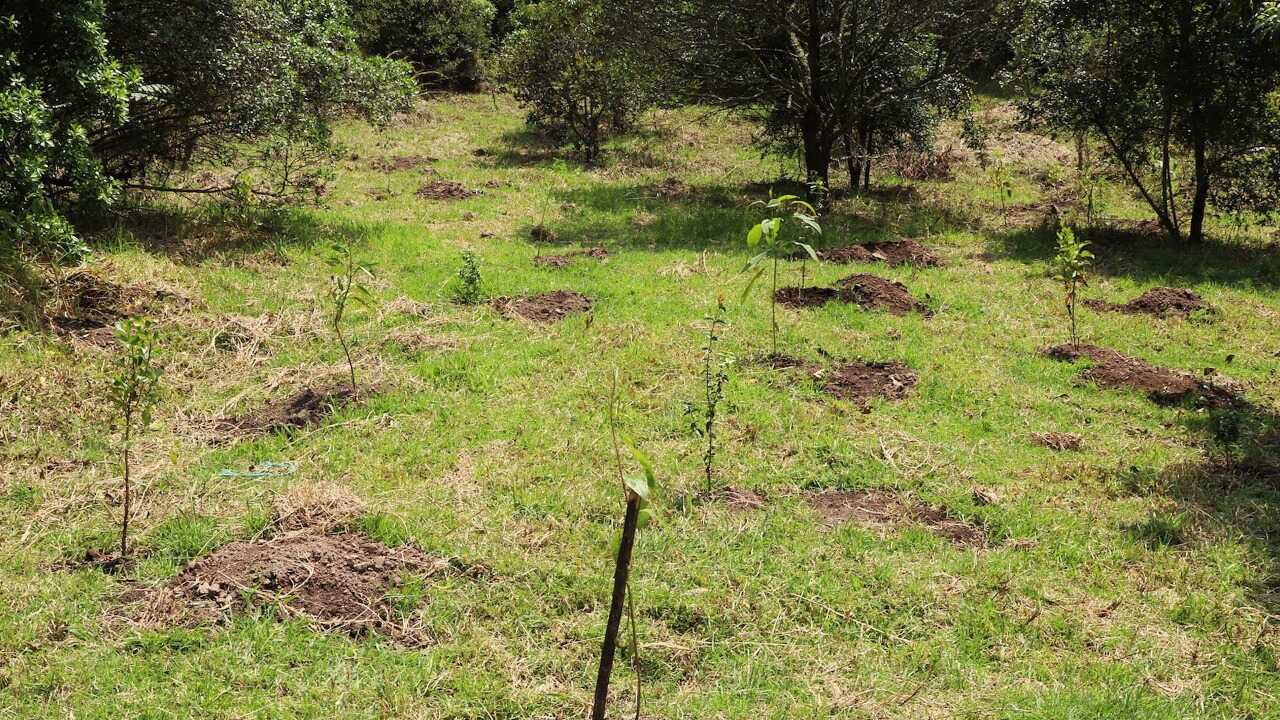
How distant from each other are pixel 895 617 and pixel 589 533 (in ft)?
4.89

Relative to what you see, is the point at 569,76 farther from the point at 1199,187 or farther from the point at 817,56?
the point at 1199,187

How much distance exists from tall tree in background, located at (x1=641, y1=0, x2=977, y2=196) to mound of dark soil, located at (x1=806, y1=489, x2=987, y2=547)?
7942 mm

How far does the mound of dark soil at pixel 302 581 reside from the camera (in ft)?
12.1

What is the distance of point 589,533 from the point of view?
4379 mm

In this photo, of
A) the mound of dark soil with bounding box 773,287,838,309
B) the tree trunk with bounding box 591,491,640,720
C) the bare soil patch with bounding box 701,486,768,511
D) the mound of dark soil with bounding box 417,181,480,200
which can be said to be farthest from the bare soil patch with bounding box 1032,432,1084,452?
the mound of dark soil with bounding box 417,181,480,200

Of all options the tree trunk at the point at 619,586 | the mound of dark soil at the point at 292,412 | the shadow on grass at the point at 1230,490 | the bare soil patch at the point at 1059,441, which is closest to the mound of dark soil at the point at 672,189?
the mound of dark soil at the point at 292,412

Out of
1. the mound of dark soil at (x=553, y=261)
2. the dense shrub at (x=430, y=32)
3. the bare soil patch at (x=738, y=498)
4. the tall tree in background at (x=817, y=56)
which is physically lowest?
the bare soil patch at (x=738, y=498)

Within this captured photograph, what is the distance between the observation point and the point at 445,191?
1247 cm

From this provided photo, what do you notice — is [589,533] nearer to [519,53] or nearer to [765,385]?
[765,385]

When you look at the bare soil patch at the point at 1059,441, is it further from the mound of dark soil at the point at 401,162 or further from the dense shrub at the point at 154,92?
the mound of dark soil at the point at 401,162

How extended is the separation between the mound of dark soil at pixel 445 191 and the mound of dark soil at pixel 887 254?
208 inches

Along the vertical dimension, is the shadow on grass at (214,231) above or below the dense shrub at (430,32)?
below

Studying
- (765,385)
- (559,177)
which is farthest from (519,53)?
(765,385)

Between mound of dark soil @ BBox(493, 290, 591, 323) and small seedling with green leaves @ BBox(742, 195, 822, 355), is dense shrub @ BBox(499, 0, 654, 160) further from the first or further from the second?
mound of dark soil @ BBox(493, 290, 591, 323)
